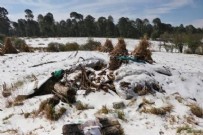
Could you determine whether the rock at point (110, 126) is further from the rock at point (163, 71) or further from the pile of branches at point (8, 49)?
the pile of branches at point (8, 49)

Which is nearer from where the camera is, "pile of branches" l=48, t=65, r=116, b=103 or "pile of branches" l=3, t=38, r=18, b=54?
"pile of branches" l=48, t=65, r=116, b=103

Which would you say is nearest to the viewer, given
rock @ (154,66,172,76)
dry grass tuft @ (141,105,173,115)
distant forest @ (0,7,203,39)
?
dry grass tuft @ (141,105,173,115)

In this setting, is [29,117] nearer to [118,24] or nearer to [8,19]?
[118,24]

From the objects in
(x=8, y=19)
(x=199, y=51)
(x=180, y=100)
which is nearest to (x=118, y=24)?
(x=8, y=19)

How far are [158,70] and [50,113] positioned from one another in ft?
17.8

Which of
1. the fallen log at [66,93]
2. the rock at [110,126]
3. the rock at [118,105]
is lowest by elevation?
the rock at [110,126]

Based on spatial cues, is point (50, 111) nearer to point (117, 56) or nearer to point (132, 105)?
point (132, 105)

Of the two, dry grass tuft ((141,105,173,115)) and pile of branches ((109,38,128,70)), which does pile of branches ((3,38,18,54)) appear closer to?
pile of branches ((109,38,128,70))

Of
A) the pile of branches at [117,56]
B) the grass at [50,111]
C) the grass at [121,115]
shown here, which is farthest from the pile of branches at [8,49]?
the grass at [121,115]

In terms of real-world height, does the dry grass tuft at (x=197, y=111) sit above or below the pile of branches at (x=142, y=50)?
below

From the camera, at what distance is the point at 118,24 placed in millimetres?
86375

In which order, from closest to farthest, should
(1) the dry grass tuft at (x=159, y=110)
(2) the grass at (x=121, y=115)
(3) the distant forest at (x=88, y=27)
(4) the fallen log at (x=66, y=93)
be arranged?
1. (2) the grass at (x=121, y=115)
2. (1) the dry grass tuft at (x=159, y=110)
3. (4) the fallen log at (x=66, y=93)
4. (3) the distant forest at (x=88, y=27)

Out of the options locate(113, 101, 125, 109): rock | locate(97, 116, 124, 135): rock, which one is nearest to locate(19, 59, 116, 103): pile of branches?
locate(113, 101, 125, 109): rock

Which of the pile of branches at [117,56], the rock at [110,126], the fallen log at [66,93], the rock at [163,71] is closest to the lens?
the rock at [110,126]
